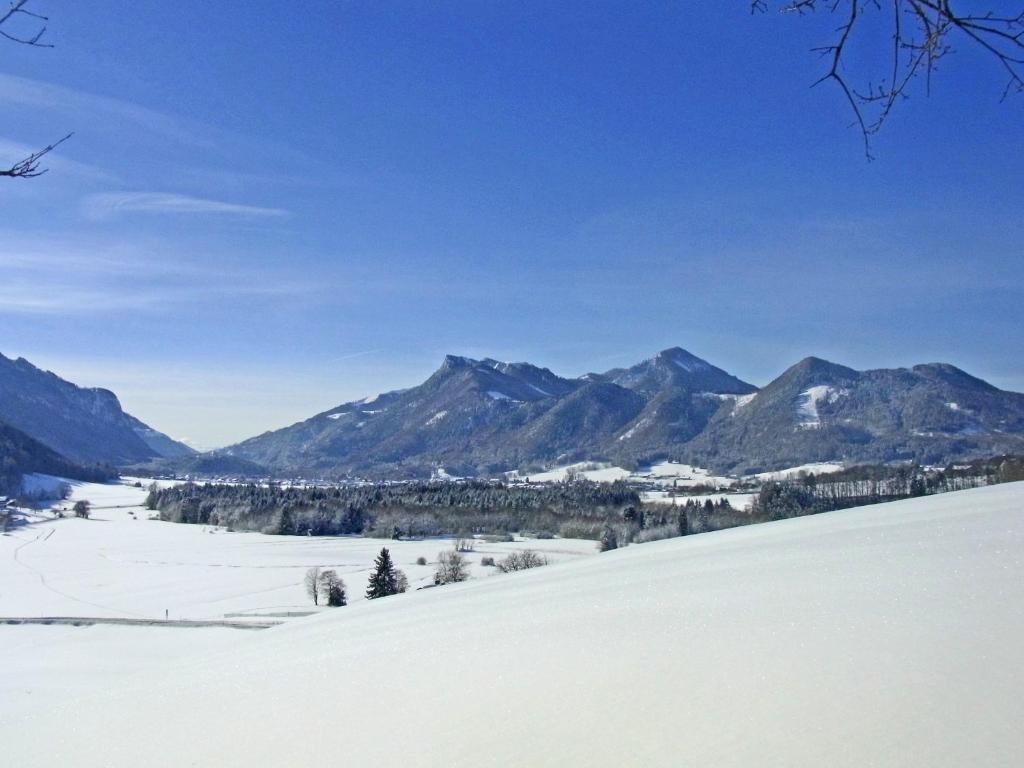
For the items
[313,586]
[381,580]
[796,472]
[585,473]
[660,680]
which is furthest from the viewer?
[585,473]

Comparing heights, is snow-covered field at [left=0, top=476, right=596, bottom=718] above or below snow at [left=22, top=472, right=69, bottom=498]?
below

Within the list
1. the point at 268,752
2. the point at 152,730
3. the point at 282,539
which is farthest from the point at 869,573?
the point at 282,539

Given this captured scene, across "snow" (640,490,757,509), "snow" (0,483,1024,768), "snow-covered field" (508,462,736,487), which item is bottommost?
"snow" (640,490,757,509)

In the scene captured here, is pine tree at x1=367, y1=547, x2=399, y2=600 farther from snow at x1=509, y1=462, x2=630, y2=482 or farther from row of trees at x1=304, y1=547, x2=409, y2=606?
snow at x1=509, y1=462, x2=630, y2=482

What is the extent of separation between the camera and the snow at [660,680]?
2279mm

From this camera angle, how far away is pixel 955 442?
170000 mm

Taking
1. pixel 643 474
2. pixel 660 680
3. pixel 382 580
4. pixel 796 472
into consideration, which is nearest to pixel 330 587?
pixel 382 580

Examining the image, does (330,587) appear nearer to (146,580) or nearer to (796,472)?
(146,580)

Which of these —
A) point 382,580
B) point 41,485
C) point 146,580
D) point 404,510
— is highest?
point 382,580

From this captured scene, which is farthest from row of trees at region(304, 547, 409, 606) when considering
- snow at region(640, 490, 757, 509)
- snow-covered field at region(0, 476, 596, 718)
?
snow at region(640, 490, 757, 509)

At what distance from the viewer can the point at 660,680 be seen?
9.06ft

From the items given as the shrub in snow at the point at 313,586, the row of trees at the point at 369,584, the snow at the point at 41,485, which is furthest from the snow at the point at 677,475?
the row of trees at the point at 369,584

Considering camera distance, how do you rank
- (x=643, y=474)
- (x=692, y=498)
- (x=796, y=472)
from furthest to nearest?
(x=643, y=474), (x=796, y=472), (x=692, y=498)

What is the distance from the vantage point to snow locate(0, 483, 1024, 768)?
2279mm
